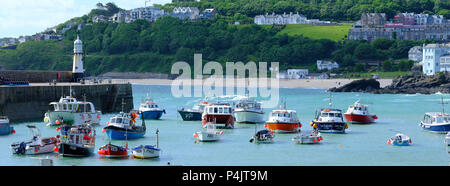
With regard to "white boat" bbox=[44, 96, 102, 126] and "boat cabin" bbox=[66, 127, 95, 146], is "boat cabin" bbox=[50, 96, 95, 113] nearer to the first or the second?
"white boat" bbox=[44, 96, 102, 126]

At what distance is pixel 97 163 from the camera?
29422 millimetres

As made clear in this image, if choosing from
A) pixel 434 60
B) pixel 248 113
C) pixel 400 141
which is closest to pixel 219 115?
pixel 248 113

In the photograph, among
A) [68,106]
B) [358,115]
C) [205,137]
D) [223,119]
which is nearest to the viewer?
[205,137]

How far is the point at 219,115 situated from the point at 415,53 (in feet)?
431

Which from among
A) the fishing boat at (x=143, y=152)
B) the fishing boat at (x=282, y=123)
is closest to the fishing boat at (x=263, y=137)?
the fishing boat at (x=282, y=123)

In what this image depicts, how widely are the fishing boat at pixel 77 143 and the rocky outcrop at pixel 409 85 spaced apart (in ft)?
287

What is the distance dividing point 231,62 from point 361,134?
125457 mm

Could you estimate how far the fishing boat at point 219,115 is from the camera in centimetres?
4719

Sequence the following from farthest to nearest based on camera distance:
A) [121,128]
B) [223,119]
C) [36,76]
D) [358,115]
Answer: [36,76] → [358,115] → [223,119] → [121,128]

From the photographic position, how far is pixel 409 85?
119m

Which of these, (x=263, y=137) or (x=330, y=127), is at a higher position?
(x=330, y=127)

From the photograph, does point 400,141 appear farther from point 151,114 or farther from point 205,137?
point 151,114

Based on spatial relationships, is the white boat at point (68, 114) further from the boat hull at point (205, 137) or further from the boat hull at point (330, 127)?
the boat hull at point (330, 127)
